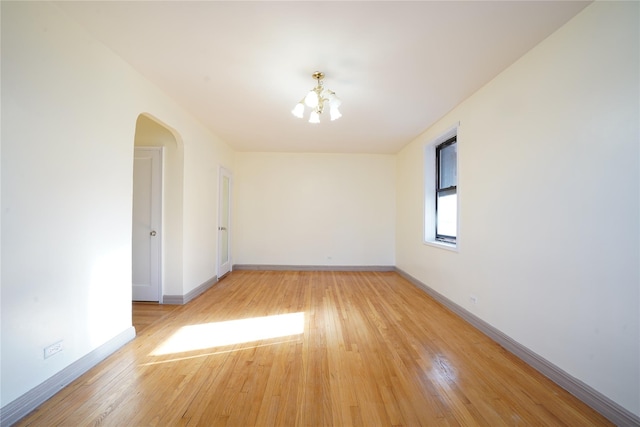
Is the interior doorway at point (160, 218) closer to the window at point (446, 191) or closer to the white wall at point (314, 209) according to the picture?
the white wall at point (314, 209)

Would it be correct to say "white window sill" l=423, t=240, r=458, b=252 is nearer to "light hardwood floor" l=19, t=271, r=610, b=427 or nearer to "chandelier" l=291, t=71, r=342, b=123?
"light hardwood floor" l=19, t=271, r=610, b=427

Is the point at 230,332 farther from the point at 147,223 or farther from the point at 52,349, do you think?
the point at 147,223

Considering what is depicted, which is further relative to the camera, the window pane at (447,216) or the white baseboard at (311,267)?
the white baseboard at (311,267)

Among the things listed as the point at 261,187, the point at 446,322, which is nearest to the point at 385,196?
the point at 261,187

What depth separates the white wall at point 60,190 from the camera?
1.62m

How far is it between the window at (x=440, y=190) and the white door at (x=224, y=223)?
12.7 ft

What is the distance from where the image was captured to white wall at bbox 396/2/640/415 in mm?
1628

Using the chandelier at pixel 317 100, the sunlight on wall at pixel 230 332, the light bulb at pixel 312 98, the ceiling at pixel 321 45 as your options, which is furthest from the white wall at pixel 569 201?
the sunlight on wall at pixel 230 332

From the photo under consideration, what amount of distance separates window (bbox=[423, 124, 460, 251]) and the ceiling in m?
0.83

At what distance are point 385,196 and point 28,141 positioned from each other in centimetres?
578

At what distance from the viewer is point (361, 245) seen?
6.29 meters

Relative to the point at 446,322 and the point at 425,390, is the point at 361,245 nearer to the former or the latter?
the point at 446,322

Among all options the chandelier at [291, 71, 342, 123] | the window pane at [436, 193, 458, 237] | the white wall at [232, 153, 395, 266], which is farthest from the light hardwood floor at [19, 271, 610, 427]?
the white wall at [232, 153, 395, 266]

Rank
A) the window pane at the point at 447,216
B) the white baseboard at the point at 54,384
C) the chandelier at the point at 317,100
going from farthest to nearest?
1. the window pane at the point at 447,216
2. the chandelier at the point at 317,100
3. the white baseboard at the point at 54,384
